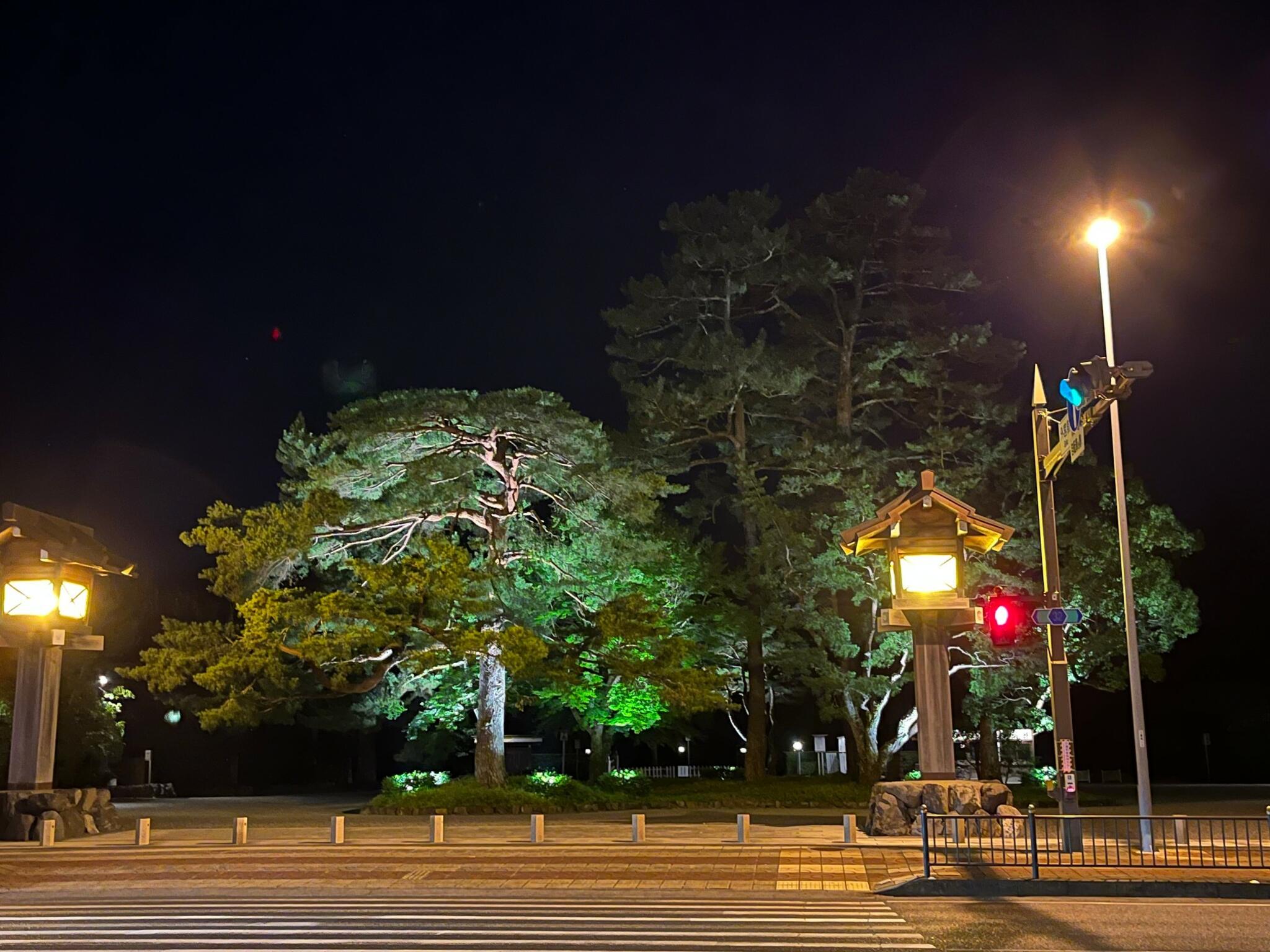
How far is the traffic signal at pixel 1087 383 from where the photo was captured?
17531mm

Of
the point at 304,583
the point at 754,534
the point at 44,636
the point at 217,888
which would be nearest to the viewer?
the point at 217,888

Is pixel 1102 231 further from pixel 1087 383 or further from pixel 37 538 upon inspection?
pixel 37 538

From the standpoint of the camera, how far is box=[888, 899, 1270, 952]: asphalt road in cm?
1109

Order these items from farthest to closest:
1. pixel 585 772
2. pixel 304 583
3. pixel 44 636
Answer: pixel 585 772, pixel 304 583, pixel 44 636

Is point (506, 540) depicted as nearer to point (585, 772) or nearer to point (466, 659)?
point (466, 659)

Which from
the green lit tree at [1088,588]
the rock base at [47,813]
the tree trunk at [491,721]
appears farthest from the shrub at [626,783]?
the rock base at [47,813]

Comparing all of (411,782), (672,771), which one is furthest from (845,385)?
(672,771)

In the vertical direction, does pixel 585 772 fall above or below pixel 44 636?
below

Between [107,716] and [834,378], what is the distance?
27.6 meters

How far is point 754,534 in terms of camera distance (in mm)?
38156

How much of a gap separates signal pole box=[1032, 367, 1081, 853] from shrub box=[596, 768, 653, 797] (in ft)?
58.2

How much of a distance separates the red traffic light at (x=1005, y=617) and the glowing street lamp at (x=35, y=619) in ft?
59.5

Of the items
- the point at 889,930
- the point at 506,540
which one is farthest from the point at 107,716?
Answer: the point at 889,930

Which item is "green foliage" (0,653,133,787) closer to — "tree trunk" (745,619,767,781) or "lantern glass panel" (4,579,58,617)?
"lantern glass panel" (4,579,58,617)
